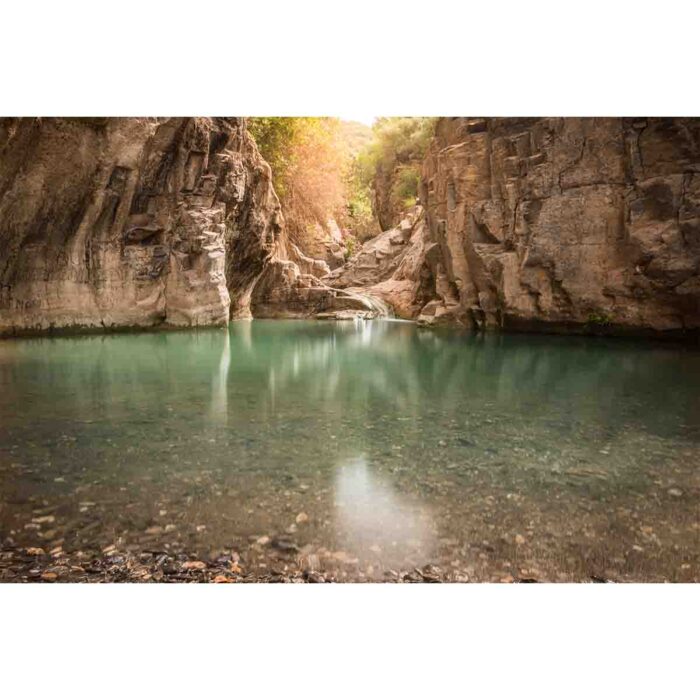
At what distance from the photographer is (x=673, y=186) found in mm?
11914

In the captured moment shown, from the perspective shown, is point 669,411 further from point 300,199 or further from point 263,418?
point 300,199

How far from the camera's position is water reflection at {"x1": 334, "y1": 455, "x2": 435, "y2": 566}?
8.53ft

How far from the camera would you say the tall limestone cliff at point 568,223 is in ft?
39.7

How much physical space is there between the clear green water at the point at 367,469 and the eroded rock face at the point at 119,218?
6.47m

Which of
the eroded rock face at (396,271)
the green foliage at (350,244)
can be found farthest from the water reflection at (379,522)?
the green foliage at (350,244)

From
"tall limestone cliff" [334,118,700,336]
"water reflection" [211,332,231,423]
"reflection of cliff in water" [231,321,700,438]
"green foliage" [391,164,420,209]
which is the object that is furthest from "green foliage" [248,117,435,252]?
"water reflection" [211,332,231,423]

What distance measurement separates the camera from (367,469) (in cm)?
368

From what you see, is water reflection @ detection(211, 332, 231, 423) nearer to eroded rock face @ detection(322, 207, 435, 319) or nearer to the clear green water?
the clear green water

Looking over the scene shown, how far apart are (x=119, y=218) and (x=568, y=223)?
12315mm

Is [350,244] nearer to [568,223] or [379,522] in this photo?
[568,223]

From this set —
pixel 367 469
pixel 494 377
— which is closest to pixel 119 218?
pixel 494 377

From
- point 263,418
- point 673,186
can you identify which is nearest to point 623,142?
point 673,186

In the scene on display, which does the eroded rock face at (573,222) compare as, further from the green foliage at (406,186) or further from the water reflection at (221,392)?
the green foliage at (406,186)

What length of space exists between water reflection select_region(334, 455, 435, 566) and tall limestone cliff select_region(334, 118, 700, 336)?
11809 mm
